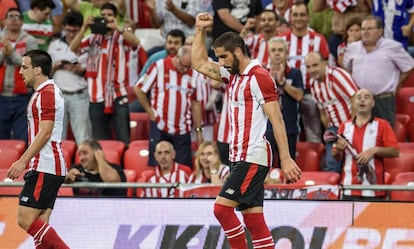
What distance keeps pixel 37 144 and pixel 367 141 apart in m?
3.88

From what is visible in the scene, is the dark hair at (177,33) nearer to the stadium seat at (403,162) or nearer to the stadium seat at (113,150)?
the stadium seat at (113,150)

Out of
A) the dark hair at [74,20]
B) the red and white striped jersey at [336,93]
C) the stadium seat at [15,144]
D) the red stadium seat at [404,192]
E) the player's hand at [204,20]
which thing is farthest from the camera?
the dark hair at [74,20]

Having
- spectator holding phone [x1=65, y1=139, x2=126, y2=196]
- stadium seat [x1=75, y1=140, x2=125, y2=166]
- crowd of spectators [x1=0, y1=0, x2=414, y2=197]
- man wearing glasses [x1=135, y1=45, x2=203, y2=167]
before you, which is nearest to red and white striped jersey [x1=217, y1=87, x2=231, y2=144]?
crowd of spectators [x1=0, y1=0, x2=414, y2=197]

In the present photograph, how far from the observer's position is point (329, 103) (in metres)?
A: 13.1

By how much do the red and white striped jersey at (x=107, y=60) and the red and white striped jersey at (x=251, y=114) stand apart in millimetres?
4858

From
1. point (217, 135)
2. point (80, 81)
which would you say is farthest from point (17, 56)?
point (217, 135)

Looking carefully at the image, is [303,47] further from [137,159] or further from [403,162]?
[137,159]

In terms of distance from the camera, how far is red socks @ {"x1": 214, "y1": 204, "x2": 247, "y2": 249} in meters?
9.27

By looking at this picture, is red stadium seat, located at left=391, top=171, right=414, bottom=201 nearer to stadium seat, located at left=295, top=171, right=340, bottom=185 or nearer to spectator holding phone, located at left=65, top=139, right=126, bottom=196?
stadium seat, located at left=295, top=171, right=340, bottom=185

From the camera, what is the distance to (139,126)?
14391mm

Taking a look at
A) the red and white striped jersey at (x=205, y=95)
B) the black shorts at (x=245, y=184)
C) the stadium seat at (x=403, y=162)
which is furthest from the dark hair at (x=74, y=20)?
the black shorts at (x=245, y=184)

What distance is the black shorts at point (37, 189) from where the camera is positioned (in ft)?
32.4

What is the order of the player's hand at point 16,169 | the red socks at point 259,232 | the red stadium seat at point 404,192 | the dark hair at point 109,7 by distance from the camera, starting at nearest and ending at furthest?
1. the red socks at point 259,232
2. the player's hand at point 16,169
3. the red stadium seat at point 404,192
4. the dark hair at point 109,7

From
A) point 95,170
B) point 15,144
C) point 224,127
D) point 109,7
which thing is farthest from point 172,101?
point 15,144
